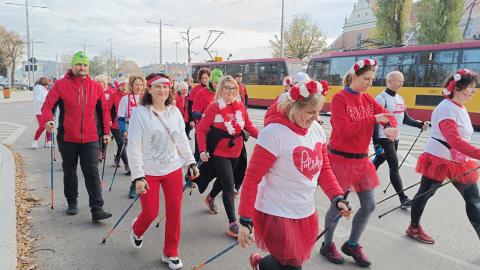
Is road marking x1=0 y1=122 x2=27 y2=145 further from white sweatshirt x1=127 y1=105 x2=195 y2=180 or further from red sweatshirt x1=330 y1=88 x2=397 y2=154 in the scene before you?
→ red sweatshirt x1=330 y1=88 x2=397 y2=154

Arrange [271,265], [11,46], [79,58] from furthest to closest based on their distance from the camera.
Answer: [11,46] → [79,58] → [271,265]

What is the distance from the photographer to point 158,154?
11.9 feet

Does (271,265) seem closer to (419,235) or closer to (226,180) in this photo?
(226,180)

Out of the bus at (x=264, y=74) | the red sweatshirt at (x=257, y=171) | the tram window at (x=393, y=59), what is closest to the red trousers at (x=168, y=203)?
the red sweatshirt at (x=257, y=171)

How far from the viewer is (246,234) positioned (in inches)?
95.0

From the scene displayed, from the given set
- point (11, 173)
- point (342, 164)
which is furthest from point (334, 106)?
point (11, 173)

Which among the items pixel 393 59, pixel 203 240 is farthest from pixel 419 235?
pixel 393 59

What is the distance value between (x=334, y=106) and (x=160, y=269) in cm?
216

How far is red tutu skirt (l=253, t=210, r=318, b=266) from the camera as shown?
2.54m

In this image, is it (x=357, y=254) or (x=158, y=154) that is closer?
(x=158, y=154)

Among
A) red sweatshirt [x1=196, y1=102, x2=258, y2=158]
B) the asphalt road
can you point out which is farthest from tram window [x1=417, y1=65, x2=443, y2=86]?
red sweatshirt [x1=196, y1=102, x2=258, y2=158]

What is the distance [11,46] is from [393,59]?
6299cm

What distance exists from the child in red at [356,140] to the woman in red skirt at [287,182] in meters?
0.97

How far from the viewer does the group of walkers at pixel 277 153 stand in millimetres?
2555
